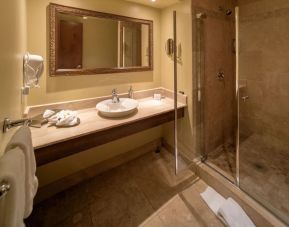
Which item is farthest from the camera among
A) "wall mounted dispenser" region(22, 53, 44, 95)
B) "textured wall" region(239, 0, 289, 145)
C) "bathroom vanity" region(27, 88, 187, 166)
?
"textured wall" region(239, 0, 289, 145)

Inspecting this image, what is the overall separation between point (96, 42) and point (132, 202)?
169 centimetres

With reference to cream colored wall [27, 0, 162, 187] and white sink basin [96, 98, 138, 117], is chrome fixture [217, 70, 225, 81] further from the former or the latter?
white sink basin [96, 98, 138, 117]

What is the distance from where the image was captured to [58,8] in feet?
5.32

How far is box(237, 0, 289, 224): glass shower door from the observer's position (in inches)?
74.7

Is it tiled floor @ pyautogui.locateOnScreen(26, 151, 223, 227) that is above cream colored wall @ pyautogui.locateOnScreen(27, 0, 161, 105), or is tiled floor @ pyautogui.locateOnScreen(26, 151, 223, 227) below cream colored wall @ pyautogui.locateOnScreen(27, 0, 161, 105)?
below

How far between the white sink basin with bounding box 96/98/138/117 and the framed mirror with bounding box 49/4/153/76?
37 centimetres

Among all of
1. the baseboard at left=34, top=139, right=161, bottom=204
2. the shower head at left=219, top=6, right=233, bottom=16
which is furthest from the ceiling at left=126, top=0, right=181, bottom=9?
the baseboard at left=34, top=139, right=161, bottom=204

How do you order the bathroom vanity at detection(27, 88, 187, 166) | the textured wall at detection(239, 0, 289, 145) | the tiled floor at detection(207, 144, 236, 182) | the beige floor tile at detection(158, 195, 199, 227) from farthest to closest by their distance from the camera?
the textured wall at detection(239, 0, 289, 145)
the tiled floor at detection(207, 144, 236, 182)
the beige floor tile at detection(158, 195, 199, 227)
the bathroom vanity at detection(27, 88, 187, 166)

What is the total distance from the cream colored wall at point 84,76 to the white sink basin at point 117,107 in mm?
205

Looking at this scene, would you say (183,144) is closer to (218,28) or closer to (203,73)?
(203,73)

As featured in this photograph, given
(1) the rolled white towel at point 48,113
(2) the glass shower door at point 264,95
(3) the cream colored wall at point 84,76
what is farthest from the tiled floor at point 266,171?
(1) the rolled white towel at point 48,113

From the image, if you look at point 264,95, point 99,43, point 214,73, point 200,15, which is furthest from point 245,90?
point 99,43

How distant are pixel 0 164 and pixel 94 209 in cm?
126

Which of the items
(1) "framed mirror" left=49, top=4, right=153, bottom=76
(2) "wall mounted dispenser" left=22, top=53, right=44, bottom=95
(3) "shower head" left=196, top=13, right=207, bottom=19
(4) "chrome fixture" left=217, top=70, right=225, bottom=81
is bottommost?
(2) "wall mounted dispenser" left=22, top=53, right=44, bottom=95
